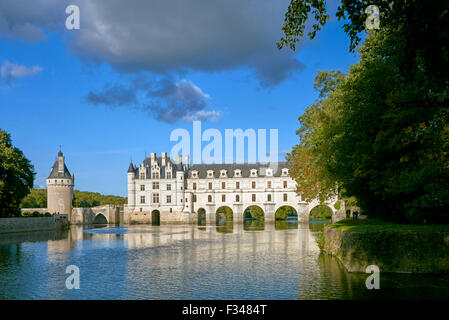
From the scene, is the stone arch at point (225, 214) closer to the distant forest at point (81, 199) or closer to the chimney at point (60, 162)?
the distant forest at point (81, 199)

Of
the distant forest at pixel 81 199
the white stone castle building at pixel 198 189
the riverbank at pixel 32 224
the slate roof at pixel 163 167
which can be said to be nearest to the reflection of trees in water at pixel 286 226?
the white stone castle building at pixel 198 189

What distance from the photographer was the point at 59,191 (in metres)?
71.6

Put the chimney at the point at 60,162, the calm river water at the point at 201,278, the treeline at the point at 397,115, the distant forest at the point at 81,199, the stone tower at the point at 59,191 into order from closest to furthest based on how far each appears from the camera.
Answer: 1. the treeline at the point at 397,115
2. the calm river water at the point at 201,278
3. the stone tower at the point at 59,191
4. the chimney at the point at 60,162
5. the distant forest at the point at 81,199

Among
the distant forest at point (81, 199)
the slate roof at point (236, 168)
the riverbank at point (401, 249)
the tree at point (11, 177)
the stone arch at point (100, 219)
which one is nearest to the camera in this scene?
the riverbank at point (401, 249)

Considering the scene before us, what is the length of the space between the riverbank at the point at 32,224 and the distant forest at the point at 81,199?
24.9 metres

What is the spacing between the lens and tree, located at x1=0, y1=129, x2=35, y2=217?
4372 cm

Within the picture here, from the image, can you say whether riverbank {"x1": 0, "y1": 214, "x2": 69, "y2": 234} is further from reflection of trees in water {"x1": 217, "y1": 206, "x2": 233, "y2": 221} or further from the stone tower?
reflection of trees in water {"x1": 217, "y1": 206, "x2": 233, "y2": 221}

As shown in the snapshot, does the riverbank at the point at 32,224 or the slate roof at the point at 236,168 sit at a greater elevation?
the slate roof at the point at 236,168

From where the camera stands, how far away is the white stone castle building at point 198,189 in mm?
71625

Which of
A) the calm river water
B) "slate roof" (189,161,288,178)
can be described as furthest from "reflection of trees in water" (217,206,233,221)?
the calm river water

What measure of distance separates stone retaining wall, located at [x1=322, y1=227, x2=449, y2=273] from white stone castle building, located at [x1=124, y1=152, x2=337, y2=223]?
54.5 m

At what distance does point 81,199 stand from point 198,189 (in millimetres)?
37319

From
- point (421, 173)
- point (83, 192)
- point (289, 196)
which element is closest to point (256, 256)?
A: point (421, 173)

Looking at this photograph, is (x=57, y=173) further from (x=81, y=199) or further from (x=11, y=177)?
(x=11, y=177)
